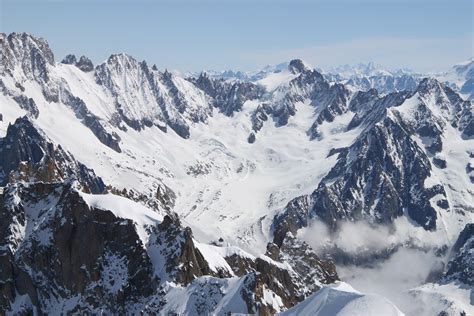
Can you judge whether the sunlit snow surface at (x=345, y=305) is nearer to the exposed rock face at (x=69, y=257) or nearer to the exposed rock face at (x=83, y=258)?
the exposed rock face at (x=83, y=258)

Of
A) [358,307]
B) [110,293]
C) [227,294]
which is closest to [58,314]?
[110,293]

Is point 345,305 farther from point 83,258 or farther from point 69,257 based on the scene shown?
point 69,257

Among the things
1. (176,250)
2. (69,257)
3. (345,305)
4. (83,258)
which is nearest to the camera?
(345,305)

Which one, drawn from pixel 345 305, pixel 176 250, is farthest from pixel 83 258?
pixel 345 305

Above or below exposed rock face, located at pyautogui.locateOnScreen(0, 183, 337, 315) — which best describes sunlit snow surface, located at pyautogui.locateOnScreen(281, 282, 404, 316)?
below

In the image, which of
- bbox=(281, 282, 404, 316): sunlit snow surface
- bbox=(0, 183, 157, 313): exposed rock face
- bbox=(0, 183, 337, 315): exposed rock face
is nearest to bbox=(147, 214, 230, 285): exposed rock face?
bbox=(0, 183, 337, 315): exposed rock face

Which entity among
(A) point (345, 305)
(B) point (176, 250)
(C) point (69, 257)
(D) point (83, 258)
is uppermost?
(C) point (69, 257)

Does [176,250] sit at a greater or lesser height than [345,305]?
greater

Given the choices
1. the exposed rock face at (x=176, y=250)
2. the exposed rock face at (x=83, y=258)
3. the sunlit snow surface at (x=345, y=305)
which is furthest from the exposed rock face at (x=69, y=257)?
the sunlit snow surface at (x=345, y=305)

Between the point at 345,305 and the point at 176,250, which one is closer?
the point at 345,305

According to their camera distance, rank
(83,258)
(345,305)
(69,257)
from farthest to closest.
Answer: (69,257) < (83,258) < (345,305)

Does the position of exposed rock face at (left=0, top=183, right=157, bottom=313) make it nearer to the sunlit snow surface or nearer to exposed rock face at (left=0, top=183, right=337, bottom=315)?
exposed rock face at (left=0, top=183, right=337, bottom=315)
